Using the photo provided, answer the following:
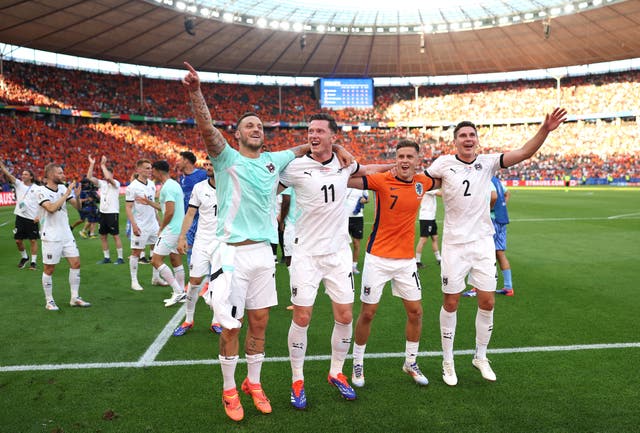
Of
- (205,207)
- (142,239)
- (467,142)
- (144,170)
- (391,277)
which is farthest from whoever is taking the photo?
(142,239)

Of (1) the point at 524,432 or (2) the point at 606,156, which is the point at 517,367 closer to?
(1) the point at 524,432

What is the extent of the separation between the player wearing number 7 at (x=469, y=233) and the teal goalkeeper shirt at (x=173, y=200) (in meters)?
4.09

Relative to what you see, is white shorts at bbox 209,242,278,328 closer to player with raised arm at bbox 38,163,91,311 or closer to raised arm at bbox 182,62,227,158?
raised arm at bbox 182,62,227,158

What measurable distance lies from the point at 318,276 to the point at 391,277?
0.74 metres

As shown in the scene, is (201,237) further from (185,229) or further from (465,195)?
(465,195)

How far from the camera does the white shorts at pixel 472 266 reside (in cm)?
443

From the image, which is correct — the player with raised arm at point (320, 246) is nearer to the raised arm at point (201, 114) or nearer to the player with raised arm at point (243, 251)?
the player with raised arm at point (243, 251)

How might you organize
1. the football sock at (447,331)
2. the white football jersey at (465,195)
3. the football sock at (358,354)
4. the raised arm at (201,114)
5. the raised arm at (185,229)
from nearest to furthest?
the raised arm at (201,114), the football sock at (358,354), the football sock at (447,331), the white football jersey at (465,195), the raised arm at (185,229)

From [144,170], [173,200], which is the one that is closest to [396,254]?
[173,200]

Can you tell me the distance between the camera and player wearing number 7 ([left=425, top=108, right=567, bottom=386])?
A: 4445 mm

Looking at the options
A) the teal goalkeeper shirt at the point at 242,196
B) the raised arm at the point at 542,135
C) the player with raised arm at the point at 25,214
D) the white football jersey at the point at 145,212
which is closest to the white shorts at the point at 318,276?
the teal goalkeeper shirt at the point at 242,196

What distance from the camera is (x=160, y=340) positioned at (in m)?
5.54

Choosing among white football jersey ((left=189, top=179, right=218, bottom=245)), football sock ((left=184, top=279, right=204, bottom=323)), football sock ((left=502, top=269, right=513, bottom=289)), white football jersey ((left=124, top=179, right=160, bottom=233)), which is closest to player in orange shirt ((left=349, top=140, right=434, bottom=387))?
white football jersey ((left=189, top=179, right=218, bottom=245))

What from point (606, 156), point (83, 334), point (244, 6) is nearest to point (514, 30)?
point (606, 156)
